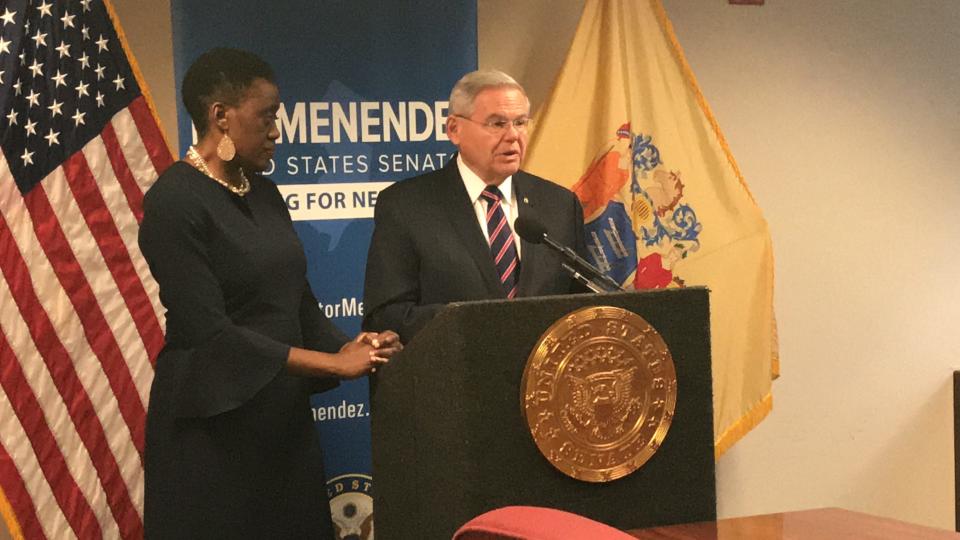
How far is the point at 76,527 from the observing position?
3027mm

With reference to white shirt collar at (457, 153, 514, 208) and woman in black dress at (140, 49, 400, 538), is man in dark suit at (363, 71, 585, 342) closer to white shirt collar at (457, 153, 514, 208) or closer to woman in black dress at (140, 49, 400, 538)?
white shirt collar at (457, 153, 514, 208)

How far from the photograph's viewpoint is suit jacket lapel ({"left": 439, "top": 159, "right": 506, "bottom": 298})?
8.51ft

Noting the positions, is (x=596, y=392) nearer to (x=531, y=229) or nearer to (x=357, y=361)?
(x=531, y=229)

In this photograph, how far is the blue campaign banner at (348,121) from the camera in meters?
3.16

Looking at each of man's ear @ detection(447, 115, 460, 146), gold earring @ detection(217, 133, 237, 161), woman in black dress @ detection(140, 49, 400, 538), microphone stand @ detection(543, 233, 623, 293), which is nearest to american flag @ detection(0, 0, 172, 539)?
woman in black dress @ detection(140, 49, 400, 538)

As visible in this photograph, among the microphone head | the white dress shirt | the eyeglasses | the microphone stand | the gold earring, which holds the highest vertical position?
the eyeglasses

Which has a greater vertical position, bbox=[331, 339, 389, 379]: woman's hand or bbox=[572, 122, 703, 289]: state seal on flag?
bbox=[572, 122, 703, 289]: state seal on flag

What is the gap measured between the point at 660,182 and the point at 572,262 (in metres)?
1.83

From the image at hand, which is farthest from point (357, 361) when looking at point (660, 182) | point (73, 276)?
point (660, 182)

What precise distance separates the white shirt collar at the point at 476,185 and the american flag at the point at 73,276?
0.94 m

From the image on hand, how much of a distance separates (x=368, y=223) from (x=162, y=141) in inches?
24.1

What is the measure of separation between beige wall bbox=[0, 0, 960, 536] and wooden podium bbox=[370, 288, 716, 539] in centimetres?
249

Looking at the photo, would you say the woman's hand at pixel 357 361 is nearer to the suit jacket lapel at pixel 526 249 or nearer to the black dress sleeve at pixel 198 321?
the black dress sleeve at pixel 198 321

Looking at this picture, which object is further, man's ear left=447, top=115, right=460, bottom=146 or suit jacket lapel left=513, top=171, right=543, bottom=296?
man's ear left=447, top=115, right=460, bottom=146
